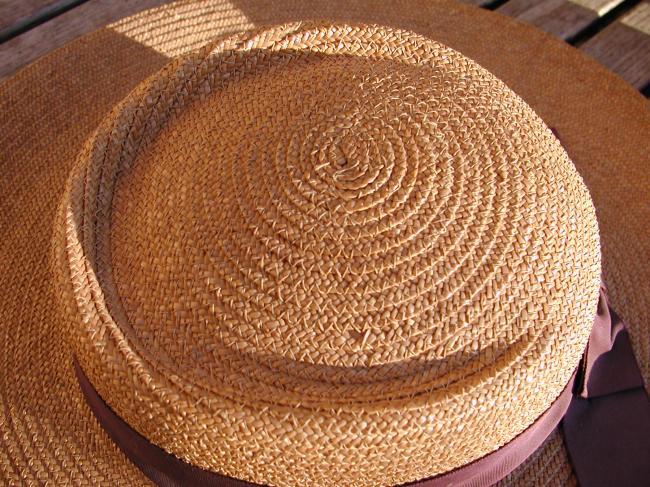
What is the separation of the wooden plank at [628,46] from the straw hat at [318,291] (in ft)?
3.04

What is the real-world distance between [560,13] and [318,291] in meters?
1.50

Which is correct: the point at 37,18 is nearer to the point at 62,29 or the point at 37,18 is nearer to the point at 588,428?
the point at 62,29

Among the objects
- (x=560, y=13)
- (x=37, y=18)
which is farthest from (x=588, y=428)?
(x=37, y=18)


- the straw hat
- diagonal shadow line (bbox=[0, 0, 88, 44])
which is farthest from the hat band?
diagonal shadow line (bbox=[0, 0, 88, 44])

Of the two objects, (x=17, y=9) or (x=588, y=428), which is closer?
(x=588, y=428)

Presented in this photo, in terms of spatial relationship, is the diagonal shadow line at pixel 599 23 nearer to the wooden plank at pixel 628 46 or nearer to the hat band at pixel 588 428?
the wooden plank at pixel 628 46

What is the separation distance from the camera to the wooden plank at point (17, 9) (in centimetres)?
196

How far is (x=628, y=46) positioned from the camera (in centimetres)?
195

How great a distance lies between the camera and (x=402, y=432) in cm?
85

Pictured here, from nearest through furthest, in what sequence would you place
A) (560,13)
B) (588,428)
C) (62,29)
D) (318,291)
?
1. (318,291)
2. (588,428)
3. (62,29)
4. (560,13)

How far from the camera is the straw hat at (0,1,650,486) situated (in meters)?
0.88

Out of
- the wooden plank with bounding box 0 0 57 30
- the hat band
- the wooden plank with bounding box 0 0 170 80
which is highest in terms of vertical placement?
the wooden plank with bounding box 0 0 57 30

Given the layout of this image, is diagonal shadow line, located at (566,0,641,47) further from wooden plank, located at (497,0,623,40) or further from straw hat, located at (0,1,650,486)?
straw hat, located at (0,1,650,486)

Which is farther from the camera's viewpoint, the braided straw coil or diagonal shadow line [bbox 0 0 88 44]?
diagonal shadow line [bbox 0 0 88 44]
